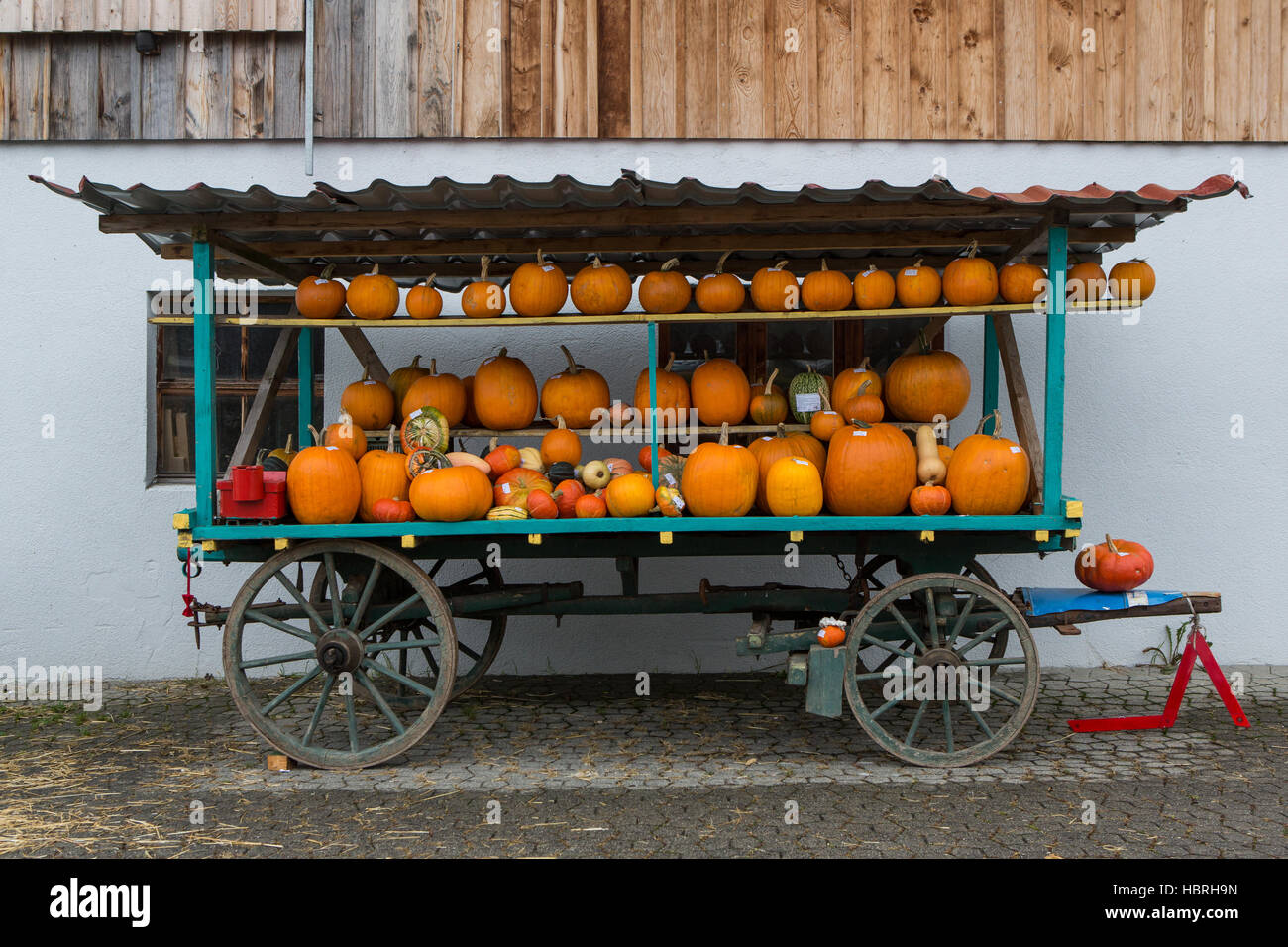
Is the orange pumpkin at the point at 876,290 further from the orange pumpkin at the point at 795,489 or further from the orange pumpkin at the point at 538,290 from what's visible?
the orange pumpkin at the point at 538,290

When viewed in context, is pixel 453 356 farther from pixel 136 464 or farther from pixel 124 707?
pixel 124 707

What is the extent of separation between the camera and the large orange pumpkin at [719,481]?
5672mm

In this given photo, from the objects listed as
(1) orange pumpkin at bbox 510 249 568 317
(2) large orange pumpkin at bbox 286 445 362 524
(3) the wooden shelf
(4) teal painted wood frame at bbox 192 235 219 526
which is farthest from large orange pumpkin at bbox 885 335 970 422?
(4) teal painted wood frame at bbox 192 235 219 526

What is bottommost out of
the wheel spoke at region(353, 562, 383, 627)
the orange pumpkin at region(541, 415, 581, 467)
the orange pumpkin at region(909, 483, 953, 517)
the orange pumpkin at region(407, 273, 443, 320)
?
the wheel spoke at region(353, 562, 383, 627)

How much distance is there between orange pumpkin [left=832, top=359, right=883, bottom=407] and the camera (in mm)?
6488

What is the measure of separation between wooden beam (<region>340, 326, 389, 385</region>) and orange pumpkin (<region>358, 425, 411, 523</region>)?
3.99 ft

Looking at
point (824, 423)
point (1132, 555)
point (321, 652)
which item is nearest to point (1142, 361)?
point (1132, 555)

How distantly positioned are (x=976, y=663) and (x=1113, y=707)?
6.10 ft

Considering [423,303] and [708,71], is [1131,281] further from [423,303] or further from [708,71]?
[423,303]

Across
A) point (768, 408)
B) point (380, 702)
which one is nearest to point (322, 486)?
point (380, 702)

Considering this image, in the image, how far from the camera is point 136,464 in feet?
25.4

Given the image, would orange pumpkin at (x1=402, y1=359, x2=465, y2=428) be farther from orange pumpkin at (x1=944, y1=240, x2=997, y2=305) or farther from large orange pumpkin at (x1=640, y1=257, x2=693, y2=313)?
orange pumpkin at (x1=944, y1=240, x2=997, y2=305)

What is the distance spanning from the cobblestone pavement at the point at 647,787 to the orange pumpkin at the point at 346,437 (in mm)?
1734

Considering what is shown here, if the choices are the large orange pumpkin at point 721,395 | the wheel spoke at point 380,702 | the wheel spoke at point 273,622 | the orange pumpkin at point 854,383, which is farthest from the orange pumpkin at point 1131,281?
the wheel spoke at point 273,622
